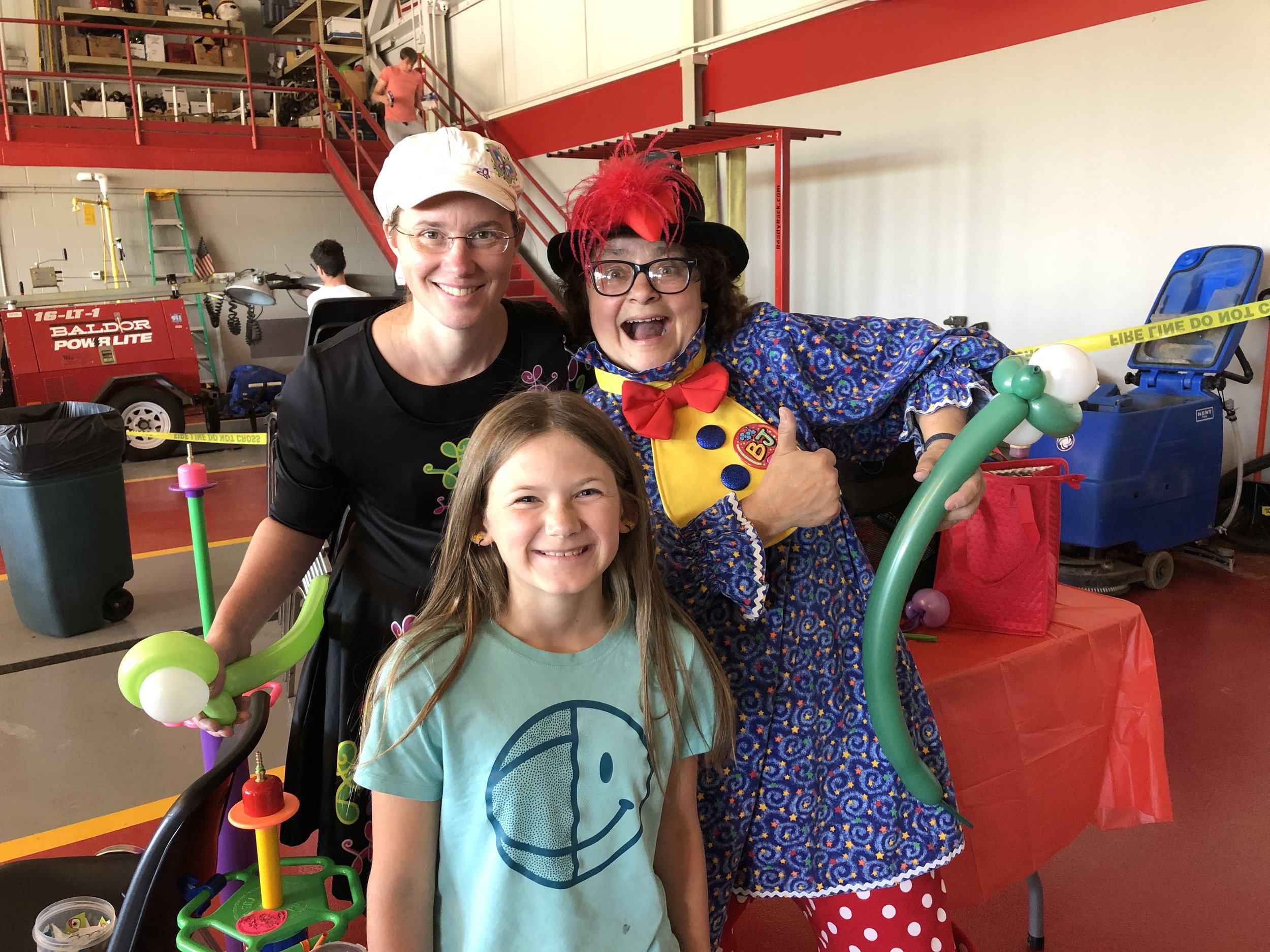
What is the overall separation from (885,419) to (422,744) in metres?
0.82

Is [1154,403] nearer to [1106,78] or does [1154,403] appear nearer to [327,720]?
[1106,78]

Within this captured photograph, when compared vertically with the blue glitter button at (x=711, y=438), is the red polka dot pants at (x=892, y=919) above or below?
below

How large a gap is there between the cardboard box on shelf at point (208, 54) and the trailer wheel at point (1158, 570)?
1193cm

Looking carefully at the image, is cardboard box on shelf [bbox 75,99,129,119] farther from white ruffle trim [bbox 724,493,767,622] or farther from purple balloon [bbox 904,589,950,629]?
white ruffle trim [bbox 724,493,767,622]

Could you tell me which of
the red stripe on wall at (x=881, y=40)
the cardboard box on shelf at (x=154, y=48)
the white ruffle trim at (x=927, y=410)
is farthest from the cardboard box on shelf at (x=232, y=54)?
the white ruffle trim at (x=927, y=410)

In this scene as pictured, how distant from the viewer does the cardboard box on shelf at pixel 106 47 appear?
11.1m

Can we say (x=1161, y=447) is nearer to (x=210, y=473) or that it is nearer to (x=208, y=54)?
(x=210, y=473)

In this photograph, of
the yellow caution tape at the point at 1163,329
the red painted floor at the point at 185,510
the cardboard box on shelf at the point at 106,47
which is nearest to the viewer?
the yellow caution tape at the point at 1163,329

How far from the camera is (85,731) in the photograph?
3.27 meters

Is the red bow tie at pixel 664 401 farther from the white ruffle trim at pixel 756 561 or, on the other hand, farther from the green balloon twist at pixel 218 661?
the green balloon twist at pixel 218 661

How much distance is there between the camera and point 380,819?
111 cm

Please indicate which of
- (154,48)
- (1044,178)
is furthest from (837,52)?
(154,48)

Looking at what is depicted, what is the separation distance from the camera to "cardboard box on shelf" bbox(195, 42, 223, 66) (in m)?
11.7

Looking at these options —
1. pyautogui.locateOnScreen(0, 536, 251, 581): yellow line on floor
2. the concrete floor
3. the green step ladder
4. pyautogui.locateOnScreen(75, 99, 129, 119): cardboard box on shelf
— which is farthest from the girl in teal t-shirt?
pyautogui.locateOnScreen(75, 99, 129, 119): cardboard box on shelf
